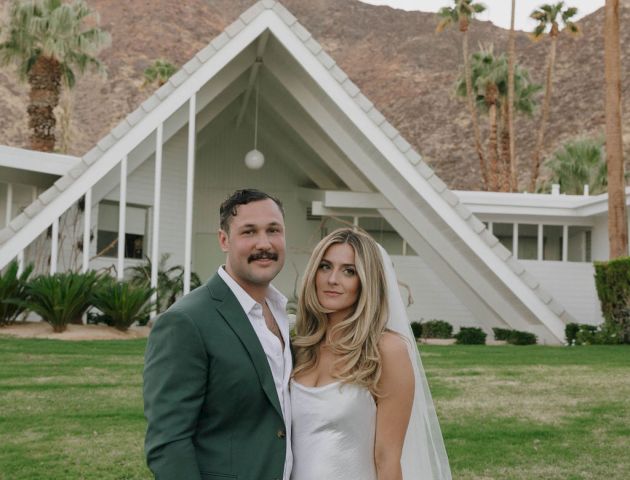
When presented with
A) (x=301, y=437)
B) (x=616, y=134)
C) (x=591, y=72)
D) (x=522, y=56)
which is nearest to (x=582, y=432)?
(x=301, y=437)

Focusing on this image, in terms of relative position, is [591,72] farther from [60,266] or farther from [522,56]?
[60,266]

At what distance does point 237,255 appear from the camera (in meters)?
A: 3.22

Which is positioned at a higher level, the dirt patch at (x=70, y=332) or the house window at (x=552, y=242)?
the house window at (x=552, y=242)

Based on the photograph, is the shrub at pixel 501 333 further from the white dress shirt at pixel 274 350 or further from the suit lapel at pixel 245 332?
the suit lapel at pixel 245 332

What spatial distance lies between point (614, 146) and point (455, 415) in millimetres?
14080

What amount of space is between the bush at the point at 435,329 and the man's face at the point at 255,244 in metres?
17.4

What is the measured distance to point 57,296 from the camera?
1466 cm

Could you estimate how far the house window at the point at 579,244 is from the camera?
24031 mm

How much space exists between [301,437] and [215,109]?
17.7 m

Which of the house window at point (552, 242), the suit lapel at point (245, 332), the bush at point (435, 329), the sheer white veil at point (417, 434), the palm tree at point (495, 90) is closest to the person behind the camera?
the suit lapel at point (245, 332)

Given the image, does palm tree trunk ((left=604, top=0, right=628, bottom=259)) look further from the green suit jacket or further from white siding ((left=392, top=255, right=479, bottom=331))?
the green suit jacket

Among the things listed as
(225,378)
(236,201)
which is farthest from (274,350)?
(236,201)

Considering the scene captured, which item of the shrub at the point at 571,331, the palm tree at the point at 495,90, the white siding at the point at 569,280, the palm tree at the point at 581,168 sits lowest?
the shrub at the point at 571,331

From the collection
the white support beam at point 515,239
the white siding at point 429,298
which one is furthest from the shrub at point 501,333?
the white support beam at point 515,239
